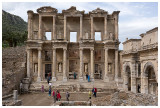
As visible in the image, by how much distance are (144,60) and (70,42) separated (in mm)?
12485

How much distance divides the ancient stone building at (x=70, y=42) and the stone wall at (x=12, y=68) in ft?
5.92

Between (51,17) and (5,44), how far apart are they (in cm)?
2477

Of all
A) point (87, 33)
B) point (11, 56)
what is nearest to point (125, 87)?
point (87, 33)

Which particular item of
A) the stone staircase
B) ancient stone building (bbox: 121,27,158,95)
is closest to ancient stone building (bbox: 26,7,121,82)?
the stone staircase

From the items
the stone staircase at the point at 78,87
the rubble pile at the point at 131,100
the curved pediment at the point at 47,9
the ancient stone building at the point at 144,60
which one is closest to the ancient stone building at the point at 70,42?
the curved pediment at the point at 47,9

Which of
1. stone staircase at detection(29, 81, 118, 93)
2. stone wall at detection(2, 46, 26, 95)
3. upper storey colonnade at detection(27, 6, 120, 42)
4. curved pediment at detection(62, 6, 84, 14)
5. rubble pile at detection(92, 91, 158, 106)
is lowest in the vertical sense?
stone staircase at detection(29, 81, 118, 93)

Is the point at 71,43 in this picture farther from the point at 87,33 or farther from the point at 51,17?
the point at 51,17

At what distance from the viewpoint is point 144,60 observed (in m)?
16.5

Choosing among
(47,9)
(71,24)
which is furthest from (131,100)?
(47,9)

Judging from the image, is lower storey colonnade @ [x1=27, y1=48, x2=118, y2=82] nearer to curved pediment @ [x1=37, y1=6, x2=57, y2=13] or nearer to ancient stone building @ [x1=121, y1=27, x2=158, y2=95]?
ancient stone building @ [x1=121, y1=27, x2=158, y2=95]

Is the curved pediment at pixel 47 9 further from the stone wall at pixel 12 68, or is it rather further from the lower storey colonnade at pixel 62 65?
the stone wall at pixel 12 68

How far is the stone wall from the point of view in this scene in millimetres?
18219

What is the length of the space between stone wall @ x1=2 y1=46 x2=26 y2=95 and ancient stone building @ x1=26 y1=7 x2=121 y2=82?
1.80m

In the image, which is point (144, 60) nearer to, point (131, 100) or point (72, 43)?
point (131, 100)
